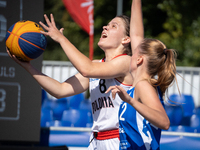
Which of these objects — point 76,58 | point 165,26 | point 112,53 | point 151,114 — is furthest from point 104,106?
point 165,26

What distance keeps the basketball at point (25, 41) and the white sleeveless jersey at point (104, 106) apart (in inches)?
25.9

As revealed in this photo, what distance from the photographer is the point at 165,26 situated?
13703 millimetres

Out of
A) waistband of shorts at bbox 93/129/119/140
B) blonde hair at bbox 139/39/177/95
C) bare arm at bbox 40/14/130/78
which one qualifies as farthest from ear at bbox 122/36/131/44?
waistband of shorts at bbox 93/129/119/140

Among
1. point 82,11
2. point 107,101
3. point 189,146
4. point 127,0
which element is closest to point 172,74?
point 107,101

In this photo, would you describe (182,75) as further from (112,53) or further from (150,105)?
(150,105)

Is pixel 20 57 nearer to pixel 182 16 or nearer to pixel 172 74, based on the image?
pixel 172 74

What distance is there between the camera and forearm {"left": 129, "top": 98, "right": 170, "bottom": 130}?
1.56 metres

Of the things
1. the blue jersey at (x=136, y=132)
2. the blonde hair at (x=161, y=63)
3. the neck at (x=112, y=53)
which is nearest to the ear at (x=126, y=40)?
the neck at (x=112, y=53)

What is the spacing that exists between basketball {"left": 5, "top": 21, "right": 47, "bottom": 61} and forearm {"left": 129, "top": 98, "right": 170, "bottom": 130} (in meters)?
1.24

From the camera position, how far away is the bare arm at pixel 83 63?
2.01 m

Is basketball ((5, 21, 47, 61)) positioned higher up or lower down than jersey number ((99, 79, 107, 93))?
higher up

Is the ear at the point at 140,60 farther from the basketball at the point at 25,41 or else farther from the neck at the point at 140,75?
the basketball at the point at 25,41

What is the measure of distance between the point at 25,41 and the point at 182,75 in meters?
6.26

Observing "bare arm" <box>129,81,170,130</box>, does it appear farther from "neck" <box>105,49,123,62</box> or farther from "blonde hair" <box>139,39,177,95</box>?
"neck" <box>105,49,123,62</box>
